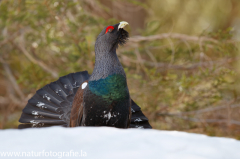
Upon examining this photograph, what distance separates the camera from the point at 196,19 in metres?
7.55

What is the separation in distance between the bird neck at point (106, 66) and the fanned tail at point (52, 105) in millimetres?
769

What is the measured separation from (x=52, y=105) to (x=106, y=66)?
107 cm

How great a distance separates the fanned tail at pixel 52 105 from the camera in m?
3.08

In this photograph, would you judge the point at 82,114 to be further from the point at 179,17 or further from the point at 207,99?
the point at 179,17

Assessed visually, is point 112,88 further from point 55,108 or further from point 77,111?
point 55,108

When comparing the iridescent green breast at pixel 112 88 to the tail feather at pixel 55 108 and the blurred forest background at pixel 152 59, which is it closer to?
the tail feather at pixel 55 108

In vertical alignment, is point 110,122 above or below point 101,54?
below

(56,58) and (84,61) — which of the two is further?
(56,58)

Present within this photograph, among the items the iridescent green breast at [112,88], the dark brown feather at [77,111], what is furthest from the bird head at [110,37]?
the dark brown feather at [77,111]

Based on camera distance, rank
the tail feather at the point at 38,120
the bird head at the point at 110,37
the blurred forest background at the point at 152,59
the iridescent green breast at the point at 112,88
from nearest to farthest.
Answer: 1. the iridescent green breast at the point at 112,88
2. the bird head at the point at 110,37
3. the tail feather at the point at 38,120
4. the blurred forest background at the point at 152,59

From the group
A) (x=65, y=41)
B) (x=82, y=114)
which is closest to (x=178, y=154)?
(x=82, y=114)

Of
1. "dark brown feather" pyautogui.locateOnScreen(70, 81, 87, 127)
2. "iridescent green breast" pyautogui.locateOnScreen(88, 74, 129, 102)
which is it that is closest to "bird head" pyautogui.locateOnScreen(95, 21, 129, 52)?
"iridescent green breast" pyautogui.locateOnScreen(88, 74, 129, 102)

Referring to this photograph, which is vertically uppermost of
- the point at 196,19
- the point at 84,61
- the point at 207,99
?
the point at 196,19

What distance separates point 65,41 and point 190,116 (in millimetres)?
2731
